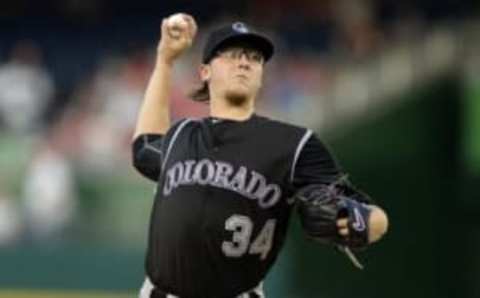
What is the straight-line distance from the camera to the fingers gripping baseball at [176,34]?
585cm

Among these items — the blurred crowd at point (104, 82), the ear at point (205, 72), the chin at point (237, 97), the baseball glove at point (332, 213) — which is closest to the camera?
the baseball glove at point (332, 213)

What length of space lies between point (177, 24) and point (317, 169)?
0.90 meters

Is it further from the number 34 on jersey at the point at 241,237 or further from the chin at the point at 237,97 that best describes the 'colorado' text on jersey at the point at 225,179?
the chin at the point at 237,97

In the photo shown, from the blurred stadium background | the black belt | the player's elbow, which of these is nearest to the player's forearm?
the black belt

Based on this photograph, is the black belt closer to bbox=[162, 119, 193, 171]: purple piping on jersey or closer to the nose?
bbox=[162, 119, 193, 171]: purple piping on jersey

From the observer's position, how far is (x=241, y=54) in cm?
549

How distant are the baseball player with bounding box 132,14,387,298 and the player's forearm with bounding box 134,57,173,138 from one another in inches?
13.4

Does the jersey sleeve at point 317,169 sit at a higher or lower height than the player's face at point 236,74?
lower

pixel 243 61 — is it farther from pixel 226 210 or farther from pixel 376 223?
pixel 376 223

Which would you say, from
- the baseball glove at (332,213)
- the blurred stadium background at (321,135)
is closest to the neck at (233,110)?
the baseball glove at (332,213)

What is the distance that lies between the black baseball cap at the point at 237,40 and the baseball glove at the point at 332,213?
55cm

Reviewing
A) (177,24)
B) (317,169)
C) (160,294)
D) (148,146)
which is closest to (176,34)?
(177,24)

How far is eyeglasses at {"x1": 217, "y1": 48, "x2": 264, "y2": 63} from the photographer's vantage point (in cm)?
549

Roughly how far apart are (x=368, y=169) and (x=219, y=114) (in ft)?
26.6
